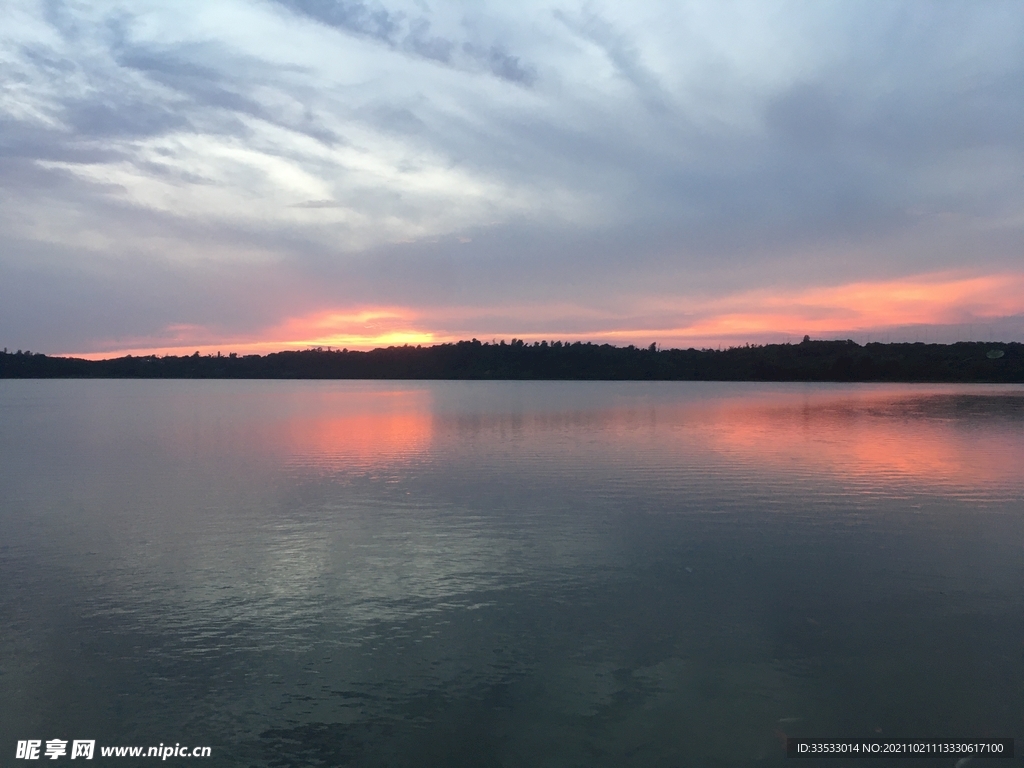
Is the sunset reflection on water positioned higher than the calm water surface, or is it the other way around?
the sunset reflection on water

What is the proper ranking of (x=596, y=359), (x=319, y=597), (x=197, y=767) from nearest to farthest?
(x=197, y=767), (x=319, y=597), (x=596, y=359)

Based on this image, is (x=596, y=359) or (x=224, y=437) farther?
(x=596, y=359)

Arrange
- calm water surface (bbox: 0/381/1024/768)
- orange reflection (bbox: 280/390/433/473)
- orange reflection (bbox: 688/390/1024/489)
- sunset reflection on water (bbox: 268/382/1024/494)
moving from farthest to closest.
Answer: orange reflection (bbox: 280/390/433/473) → sunset reflection on water (bbox: 268/382/1024/494) → orange reflection (bbox: 688/390/1024/489) → calm water surface (bbox: 0/381/1024/768)

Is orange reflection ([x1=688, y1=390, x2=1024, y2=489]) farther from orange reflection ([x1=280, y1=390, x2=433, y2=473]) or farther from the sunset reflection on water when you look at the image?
orange reflection ([x1=280, y1=390, x2=433, y2=473])

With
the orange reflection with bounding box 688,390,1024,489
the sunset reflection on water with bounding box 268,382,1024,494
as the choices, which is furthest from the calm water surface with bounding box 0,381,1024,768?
the sunset reflection on water with bounding box 268,382,1024,494

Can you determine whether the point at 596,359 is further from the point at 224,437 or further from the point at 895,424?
the point at 224,437

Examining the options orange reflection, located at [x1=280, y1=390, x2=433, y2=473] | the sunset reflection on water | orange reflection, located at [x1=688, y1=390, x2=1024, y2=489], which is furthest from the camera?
orange reflection, located at [x1=280, y1=390, x2=433, y2=473]

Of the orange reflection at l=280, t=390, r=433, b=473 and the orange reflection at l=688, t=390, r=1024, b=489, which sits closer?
the orange reflection at l=688, t=390, r=1024, b=489

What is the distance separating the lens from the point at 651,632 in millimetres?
10711

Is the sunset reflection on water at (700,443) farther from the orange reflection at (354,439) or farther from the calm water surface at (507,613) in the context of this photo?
the calm water surface at (507,613)

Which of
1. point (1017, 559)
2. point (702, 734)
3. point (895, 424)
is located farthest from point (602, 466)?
point (895, 424)

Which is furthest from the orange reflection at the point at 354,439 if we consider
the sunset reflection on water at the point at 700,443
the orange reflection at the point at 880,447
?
the orange reflection at the point at 880,447

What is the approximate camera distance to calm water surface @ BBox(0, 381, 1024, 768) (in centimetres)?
825

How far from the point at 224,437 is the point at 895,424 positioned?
3877 centimetres
